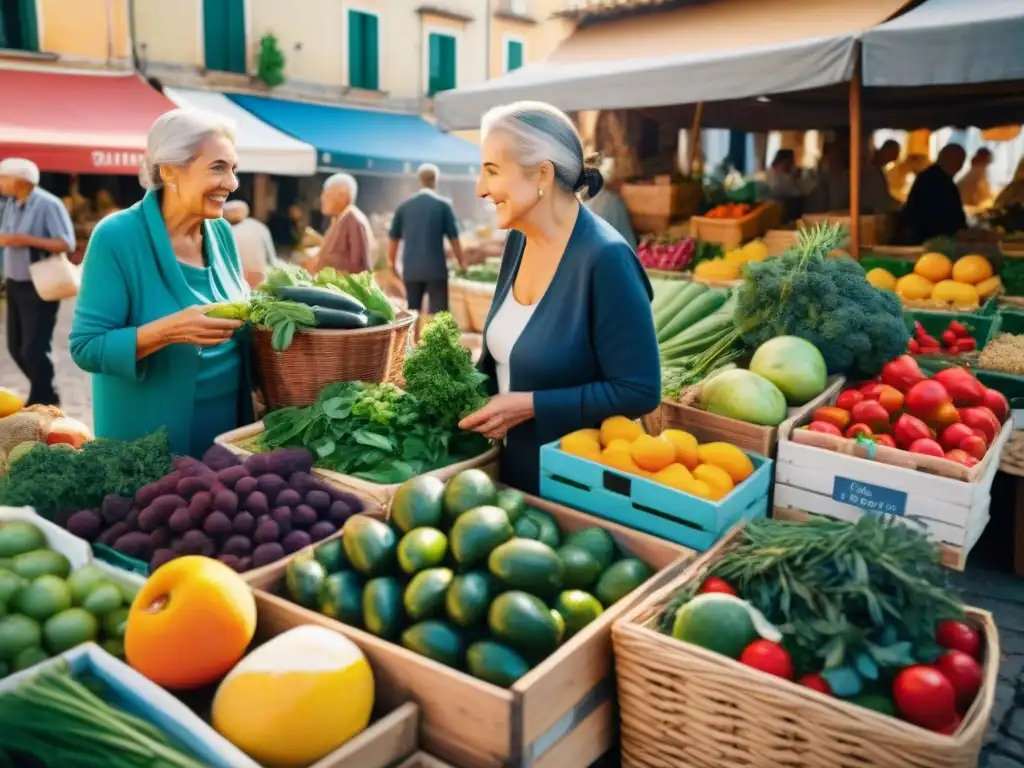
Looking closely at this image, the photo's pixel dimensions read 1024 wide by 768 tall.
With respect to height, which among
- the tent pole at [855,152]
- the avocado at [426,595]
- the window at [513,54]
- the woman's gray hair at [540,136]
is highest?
the window at [513,54]

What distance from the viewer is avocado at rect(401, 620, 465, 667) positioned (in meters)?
1.60

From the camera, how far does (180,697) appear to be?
5.37ft

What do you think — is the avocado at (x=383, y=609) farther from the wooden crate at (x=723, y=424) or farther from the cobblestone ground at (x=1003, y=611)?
the cobblestone ground at (x=1003, y=611)

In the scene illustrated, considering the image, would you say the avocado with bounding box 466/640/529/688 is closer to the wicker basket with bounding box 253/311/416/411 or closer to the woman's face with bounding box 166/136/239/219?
the wicker basket with bounding box 253/311/416/411

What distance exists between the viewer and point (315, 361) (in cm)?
271

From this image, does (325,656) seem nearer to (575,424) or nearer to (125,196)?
(575,424)

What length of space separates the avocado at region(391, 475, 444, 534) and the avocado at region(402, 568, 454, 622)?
0.17 m

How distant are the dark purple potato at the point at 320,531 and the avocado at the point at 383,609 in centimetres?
30

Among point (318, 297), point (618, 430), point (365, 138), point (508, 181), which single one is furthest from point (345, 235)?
point (365, 138)

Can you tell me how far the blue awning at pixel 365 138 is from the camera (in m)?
→ 15.2

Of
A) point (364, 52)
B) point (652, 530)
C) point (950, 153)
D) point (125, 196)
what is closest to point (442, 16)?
point (364, 52)

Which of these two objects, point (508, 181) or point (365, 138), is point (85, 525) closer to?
point (508, 181)

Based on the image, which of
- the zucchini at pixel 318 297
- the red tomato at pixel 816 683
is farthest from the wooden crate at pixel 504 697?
the zucchini at pixel 318 297

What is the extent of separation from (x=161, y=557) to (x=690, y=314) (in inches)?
114
